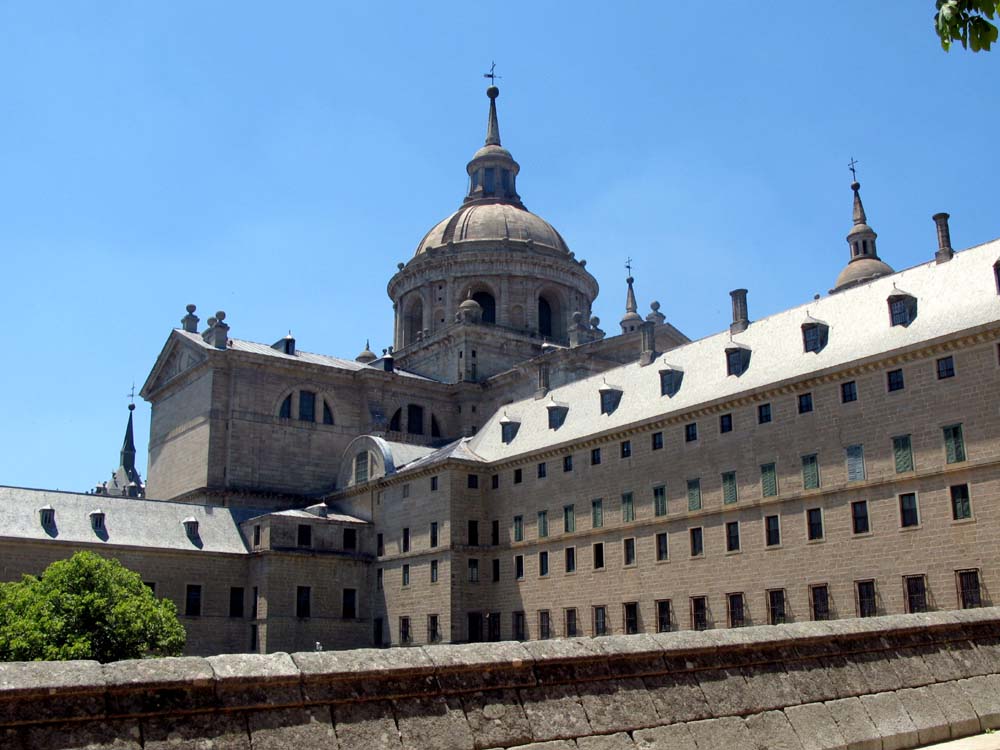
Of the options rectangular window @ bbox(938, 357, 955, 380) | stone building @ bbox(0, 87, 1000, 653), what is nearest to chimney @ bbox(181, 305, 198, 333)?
stone building @ bbox(0, 87, 1000, 653)

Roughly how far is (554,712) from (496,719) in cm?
57

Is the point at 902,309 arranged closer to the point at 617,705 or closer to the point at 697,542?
the point at 697,542

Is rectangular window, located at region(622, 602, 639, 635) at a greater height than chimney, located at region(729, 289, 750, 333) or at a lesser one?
Answer: lesser

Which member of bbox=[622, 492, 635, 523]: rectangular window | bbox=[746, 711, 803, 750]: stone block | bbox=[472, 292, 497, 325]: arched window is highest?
bbox=[472, 292, 497, 325]: arched window

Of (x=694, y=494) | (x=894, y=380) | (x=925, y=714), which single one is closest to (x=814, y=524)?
(x=694, y=494)

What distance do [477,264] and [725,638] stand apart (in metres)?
67.9

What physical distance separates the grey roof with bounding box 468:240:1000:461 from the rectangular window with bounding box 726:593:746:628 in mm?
7839

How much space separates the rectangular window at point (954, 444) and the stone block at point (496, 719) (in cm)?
2917

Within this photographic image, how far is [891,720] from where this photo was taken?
11.0 metres

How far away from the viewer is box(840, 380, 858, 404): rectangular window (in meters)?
37.3

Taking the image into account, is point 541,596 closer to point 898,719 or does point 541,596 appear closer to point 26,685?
point 898,719

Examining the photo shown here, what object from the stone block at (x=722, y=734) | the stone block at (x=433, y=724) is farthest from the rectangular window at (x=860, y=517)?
the stone block at (x=433, y=724)

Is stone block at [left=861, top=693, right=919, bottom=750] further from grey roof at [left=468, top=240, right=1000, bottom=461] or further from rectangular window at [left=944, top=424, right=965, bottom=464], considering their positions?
grey roof at [left=468, top=240, right=1000, bottom=461]

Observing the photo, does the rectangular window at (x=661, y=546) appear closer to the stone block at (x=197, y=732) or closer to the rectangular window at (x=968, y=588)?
the rectangular window at (x=968, y=588)
